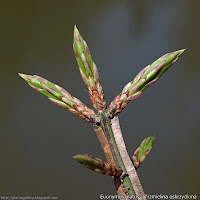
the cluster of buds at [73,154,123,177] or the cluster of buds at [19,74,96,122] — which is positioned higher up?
the cluster of buds at [19,74,96,122]

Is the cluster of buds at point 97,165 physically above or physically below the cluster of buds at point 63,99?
below

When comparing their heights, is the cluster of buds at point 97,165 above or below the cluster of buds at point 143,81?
below

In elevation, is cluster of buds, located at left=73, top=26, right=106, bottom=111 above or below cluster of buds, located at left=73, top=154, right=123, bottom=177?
above

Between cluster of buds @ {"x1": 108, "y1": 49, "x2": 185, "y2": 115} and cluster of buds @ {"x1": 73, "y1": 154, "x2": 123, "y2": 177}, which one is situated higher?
cluster of buds @ {"x1": 108, "y1": 49, "x2": 185, "y2": 115}
